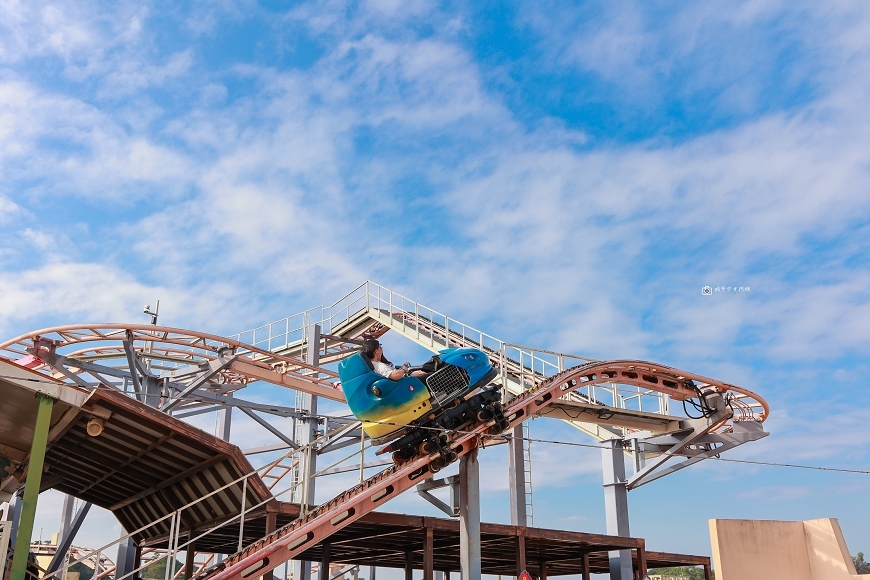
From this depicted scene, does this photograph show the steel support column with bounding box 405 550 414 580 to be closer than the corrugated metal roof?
No

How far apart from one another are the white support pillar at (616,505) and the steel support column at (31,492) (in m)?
12.5

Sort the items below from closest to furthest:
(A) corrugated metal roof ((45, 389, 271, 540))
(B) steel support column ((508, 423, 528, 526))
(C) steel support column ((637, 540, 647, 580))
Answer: (A) corrugated metal roof ((45, 389, 271, 540)) < (C) steel support column ((637, 540, 647, 580)) < (B) steel support column ((508, 423, 528, 526))

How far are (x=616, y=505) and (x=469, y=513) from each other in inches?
221

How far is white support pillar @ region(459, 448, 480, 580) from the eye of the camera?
46.7 ft

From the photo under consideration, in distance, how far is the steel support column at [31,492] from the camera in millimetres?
8820

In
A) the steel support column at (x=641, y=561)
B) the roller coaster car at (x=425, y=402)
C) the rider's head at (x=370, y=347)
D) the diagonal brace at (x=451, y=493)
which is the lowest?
the steel support column at (x=641, y=561)

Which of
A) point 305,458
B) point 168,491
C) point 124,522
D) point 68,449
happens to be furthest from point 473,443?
point 124,522

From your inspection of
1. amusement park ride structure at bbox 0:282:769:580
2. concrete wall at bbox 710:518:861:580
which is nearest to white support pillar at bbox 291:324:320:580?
amusement park ride structure at bbox 0:282:769:580

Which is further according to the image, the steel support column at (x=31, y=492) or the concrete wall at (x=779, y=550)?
the concrete wall at (x=779, y=550)

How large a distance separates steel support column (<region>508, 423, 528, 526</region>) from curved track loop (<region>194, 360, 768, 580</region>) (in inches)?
112

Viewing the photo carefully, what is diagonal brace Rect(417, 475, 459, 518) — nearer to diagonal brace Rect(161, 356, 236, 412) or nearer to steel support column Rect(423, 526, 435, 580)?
steel support column Rect(423, 526, 435, 580)

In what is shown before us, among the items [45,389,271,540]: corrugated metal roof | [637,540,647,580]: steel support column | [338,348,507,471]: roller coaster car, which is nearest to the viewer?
[45,389,271,540]: corrugated metal roof

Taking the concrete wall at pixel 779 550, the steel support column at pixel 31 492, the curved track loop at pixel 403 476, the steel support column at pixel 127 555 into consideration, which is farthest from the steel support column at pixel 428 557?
the concrete wall at pixel 779 550

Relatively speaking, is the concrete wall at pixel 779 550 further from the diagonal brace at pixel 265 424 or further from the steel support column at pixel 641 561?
the diagonal brace at pixel 265 424
